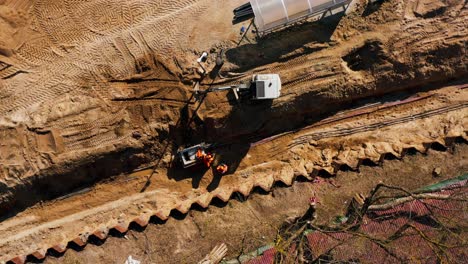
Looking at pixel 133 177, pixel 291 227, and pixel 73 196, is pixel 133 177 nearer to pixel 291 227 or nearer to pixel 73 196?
pixel 73 196

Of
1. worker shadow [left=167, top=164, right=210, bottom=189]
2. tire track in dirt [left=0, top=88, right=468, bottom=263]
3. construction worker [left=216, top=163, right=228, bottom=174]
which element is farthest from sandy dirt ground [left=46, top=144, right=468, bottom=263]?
worker shadow [left=167, top=164, right=210, bottom=189]

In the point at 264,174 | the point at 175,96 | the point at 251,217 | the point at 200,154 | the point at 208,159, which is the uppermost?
the point at 175,96

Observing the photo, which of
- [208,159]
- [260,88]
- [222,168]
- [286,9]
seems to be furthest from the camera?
[222,168]

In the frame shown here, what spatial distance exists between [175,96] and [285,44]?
4.26 meters

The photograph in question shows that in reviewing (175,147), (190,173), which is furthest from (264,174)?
(175,147)

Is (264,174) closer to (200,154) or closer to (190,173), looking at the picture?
(200,154)

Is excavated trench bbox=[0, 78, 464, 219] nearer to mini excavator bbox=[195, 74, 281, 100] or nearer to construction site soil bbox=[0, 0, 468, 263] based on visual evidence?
construction site soil bbox=[0, 0, 468, 263]

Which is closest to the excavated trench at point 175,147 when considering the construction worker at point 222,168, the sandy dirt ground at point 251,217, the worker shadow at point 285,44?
the construction worker at point 222,168

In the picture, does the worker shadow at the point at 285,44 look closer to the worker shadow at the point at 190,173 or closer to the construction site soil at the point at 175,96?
the construction site soil at the point at 175,96

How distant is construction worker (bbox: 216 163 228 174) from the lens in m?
15.9

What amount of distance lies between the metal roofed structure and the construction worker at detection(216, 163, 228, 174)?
203 inches

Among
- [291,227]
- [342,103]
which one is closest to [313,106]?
[342,103]

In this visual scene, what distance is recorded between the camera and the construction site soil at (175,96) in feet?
49.4

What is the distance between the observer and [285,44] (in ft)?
49.9
